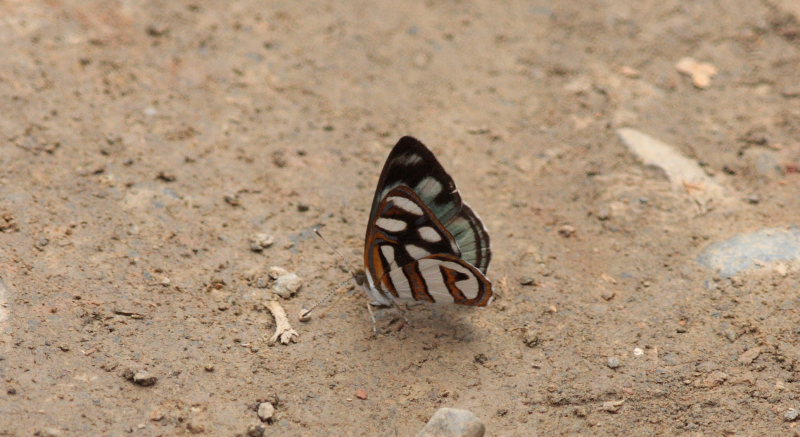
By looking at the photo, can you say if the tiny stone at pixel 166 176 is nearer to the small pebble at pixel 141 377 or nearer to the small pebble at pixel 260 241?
the small pebble at pixel 260 241

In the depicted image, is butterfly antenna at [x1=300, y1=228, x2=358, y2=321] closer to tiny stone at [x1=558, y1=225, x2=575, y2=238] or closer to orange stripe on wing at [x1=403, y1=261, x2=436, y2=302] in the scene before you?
orange stripe on wing at [x1=403, y1=261, x2=436, y2=302]

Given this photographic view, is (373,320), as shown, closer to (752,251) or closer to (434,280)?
(434,280)

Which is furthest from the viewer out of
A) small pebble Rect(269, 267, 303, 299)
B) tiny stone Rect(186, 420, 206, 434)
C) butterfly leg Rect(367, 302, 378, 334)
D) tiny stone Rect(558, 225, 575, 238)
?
tiny stone Rect(558, 225, 575, 238)

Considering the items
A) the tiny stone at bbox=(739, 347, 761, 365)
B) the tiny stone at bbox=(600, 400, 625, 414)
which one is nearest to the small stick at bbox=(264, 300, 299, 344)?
the tiny stone at bbox=(600, 400, 625, 414)

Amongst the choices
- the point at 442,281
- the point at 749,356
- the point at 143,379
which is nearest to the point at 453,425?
the point at 442,281

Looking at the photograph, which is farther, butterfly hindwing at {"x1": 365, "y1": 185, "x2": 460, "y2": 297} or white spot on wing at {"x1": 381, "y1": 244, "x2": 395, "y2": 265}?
white spot on wing at {"x1": 381, "y1": 244, "x2": 395, "y2": 265}

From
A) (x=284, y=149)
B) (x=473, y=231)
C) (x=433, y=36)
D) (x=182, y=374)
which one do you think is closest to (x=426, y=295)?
(x=473, y=231)

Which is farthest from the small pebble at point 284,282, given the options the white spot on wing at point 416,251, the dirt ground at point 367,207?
the white spot on wing at point 416,251
